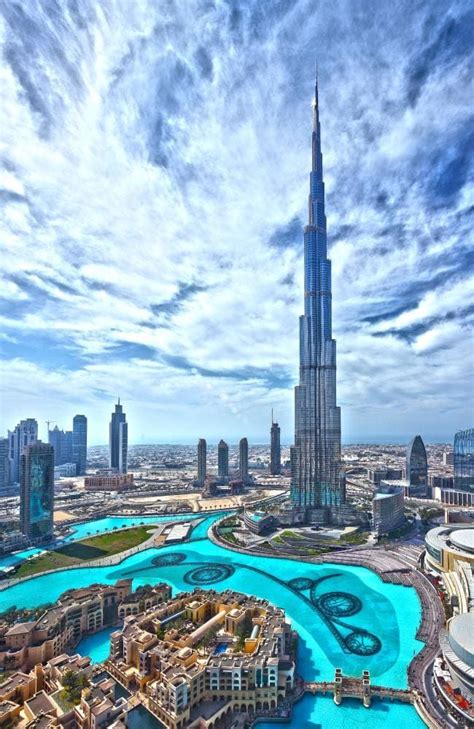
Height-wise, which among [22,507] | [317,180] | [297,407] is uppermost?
[317,180]

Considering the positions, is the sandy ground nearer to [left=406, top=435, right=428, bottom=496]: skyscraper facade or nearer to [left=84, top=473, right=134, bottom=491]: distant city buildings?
[left=84, top=473, right=134, bottom=491]: distant city buildings

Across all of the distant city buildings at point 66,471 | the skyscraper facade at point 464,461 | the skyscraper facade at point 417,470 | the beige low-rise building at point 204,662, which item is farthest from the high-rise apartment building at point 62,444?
the beige low-rise building at point 204,662

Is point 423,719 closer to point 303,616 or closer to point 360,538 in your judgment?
point 303,616

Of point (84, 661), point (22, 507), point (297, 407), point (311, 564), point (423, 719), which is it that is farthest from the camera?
point (297, 407)

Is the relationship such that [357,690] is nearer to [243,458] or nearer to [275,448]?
[243,458]

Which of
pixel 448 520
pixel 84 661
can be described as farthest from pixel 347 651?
pixel 448 520

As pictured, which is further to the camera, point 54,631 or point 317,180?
point 317,180

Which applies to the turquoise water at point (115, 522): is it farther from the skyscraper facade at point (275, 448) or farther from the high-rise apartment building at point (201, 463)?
the skyscraper facade at point (275, 448)
